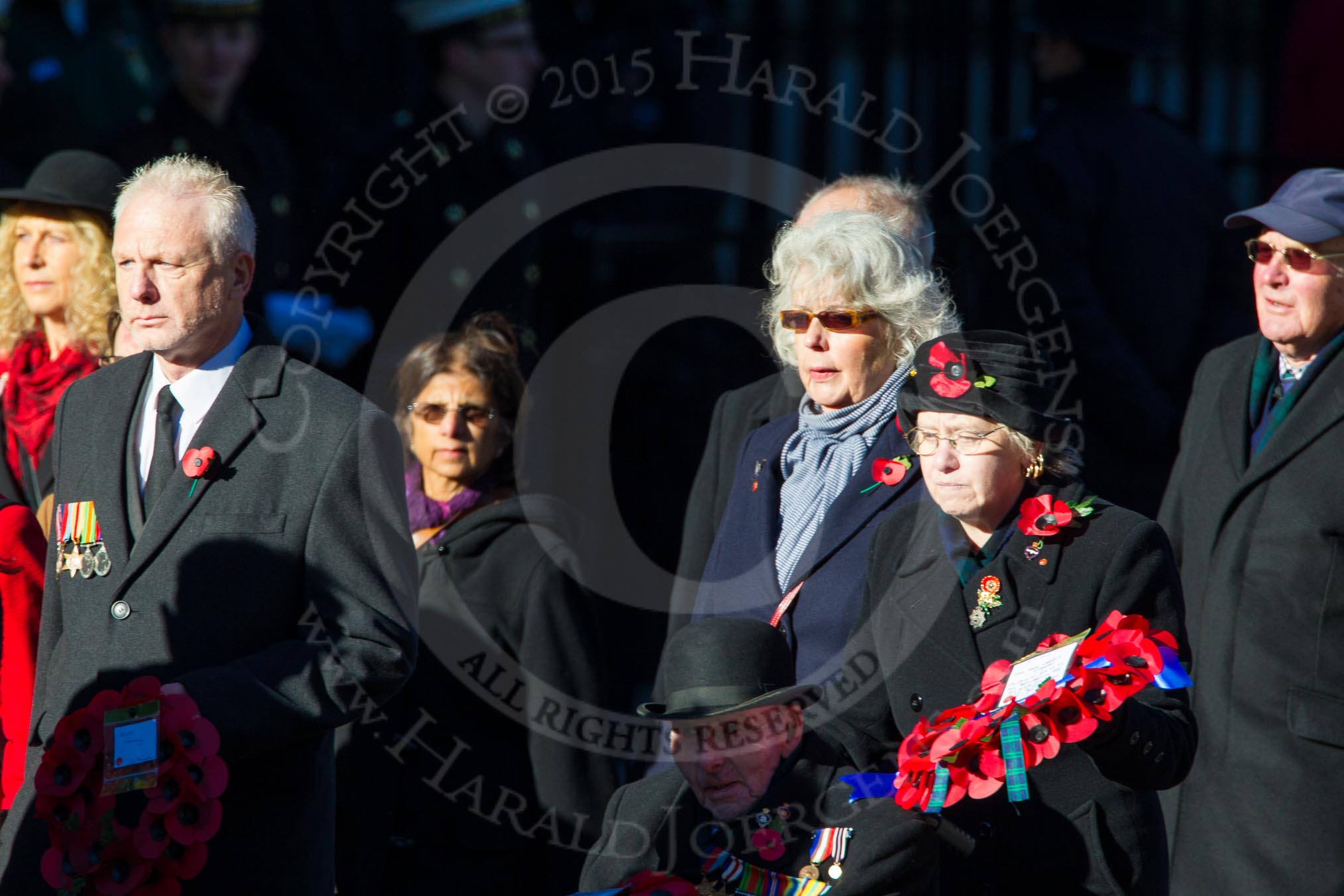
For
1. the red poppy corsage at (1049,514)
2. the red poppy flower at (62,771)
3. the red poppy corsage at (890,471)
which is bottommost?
the red poppy flower at (62,771)

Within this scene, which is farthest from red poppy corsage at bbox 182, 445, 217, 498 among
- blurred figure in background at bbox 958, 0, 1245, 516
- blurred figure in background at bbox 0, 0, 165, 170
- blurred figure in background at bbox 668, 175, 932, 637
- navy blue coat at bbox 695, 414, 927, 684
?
blurred figure in background at bbox 0, 0, 165, 170

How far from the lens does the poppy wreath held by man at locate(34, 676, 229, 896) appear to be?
3.11 metres

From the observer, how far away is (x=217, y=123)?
634cm

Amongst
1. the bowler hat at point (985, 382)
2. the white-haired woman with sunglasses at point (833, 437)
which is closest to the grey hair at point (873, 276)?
the white-haired woman with sunglasses at point (833, 437)

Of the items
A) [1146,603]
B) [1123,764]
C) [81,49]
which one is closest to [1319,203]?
[1146,603]

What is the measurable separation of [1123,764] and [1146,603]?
1.10ft

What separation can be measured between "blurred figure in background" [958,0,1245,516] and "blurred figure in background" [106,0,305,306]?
8.26 ft

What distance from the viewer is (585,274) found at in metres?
6.59

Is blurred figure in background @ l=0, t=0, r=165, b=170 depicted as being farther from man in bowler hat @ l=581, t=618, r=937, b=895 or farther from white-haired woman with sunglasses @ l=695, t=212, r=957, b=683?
man in bowler hat @ l=581, t=618, r=937, b=895

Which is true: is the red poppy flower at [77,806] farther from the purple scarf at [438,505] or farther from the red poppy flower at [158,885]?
the purple scarf at [438,505]

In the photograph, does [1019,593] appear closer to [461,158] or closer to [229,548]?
[229,548]

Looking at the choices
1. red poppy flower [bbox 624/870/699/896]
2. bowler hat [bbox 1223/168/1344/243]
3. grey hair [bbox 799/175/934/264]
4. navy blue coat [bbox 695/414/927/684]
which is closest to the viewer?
red poppy flower [bbox 624/870/699/896]

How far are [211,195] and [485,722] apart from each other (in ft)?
4.54

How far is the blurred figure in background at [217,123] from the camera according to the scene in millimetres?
6258
